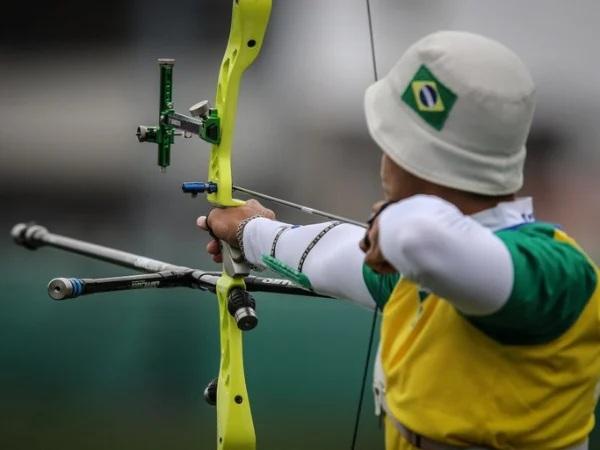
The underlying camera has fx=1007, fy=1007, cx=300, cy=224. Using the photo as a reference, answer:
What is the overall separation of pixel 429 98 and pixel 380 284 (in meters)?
0.29

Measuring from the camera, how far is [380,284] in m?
1.24

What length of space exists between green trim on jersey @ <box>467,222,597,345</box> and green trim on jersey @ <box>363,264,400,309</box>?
201 millimetres

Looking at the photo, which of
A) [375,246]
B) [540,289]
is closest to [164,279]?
[375,246]

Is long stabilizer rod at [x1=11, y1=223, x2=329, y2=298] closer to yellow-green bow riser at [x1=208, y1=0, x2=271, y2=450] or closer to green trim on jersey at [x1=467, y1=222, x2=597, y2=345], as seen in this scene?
yellow-green bow riser at [x1=208, y1=0, x2=271, y2=450]

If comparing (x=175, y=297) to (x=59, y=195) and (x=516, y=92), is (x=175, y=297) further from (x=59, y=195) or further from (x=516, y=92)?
(x=516, y=92)

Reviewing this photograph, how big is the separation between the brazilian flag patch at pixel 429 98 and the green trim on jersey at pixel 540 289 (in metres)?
0.14

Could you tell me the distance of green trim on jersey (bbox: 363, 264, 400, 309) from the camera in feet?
4.01

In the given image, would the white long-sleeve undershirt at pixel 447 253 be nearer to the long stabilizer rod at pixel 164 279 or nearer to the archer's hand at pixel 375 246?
the archer's hand at pixel 375 246

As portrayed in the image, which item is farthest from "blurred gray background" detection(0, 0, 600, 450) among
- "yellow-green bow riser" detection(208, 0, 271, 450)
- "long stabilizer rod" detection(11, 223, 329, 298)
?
"yellow-green bow riser" detection(208, 0, 271, 450)

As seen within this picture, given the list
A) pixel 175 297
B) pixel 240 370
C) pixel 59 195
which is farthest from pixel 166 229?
pixel 240 370

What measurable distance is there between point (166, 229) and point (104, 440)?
24.6 inches

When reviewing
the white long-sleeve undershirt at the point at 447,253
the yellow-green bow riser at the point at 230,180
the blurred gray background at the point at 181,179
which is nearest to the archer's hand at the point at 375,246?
the white long-sleeve undershirt at the point at 447,253

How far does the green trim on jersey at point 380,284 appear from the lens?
1224 millimetres

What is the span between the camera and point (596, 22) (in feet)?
8.74
